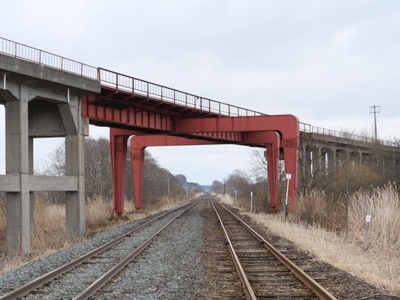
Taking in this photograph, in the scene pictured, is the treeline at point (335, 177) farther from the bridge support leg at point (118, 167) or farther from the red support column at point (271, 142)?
the bridge support leg at point (118, 167)

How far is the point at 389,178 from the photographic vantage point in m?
43.1

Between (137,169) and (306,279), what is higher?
(137,169)

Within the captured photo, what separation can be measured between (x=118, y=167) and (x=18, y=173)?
1190 cm

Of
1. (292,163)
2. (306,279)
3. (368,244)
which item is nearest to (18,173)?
(368,244)

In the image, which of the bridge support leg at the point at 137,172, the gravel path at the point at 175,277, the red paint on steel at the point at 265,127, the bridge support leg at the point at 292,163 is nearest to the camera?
the gravel path at the point at 175,277

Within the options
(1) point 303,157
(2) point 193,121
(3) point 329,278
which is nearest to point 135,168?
(2) point 193,121

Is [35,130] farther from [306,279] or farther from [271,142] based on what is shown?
[271,142]

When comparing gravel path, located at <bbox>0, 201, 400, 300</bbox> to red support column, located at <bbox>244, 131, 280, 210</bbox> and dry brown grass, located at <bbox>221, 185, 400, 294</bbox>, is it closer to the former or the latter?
dry brown grass, located at <bbox>221, 185, 400, 294</bbox>

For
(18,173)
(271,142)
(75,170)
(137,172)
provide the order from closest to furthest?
(18,173) → (75,170) → (271,142) → (137,172)

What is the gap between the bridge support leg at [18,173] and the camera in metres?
17.4

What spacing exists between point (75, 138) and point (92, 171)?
32.0 metres

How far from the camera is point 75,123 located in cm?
2108

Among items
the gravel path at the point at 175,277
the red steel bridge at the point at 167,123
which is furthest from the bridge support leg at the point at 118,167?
the gravel path at the point at 175,277

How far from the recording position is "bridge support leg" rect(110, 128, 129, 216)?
94.2 ft
